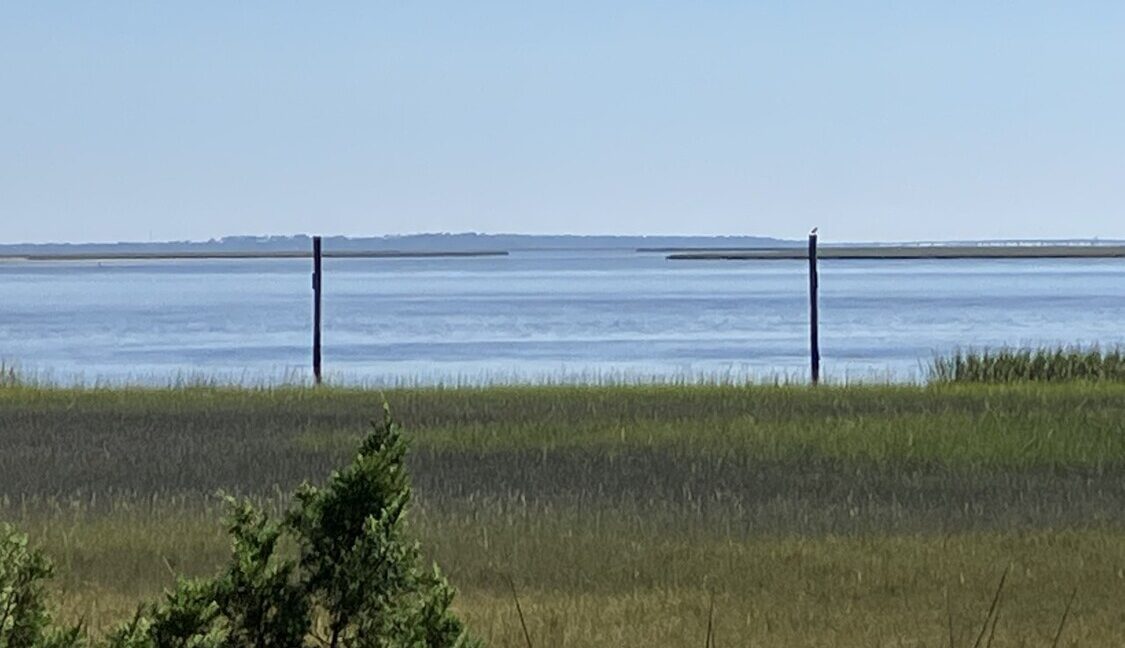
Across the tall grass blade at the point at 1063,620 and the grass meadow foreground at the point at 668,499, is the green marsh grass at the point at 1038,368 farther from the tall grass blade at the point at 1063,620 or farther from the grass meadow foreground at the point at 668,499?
the tall grass blade at the point at 1063,620

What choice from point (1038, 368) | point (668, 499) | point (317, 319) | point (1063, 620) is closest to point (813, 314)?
point (1038, 368)

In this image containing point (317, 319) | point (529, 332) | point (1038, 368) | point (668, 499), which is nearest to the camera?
point (668, 499)

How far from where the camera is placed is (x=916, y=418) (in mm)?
21125

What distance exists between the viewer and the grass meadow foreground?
10.5m

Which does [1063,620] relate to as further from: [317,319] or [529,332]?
[529,332]

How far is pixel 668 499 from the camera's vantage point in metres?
15.4

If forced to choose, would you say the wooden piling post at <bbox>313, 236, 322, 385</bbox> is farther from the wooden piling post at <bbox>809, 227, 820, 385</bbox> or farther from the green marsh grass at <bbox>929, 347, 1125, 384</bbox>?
the green marsh grass at <bbox>929, 347, 1125, 384</bbox>

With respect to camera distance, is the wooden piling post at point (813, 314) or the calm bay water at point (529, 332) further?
the calm bay water at point (529, 332)

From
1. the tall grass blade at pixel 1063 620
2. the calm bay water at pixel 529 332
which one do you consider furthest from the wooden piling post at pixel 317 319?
the tall grass blade at pixel 1063 620

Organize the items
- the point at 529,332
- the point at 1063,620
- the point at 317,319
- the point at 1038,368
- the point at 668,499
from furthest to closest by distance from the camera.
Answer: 1. the point at 529,332
2. the point at 317,319
3. the point at 1038,368
4. the point at 668,499
5. the point at 1063,620

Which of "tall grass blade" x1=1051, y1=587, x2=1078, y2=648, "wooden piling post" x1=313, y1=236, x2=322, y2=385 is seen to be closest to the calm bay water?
"wooden piling post" x1=313, y1=236, x2=322, y2=385

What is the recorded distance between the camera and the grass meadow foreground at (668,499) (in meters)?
10.5

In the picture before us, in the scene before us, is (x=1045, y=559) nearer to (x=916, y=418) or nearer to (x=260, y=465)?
(x=260, y=465)

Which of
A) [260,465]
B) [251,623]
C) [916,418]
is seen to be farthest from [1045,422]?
[251,623]
